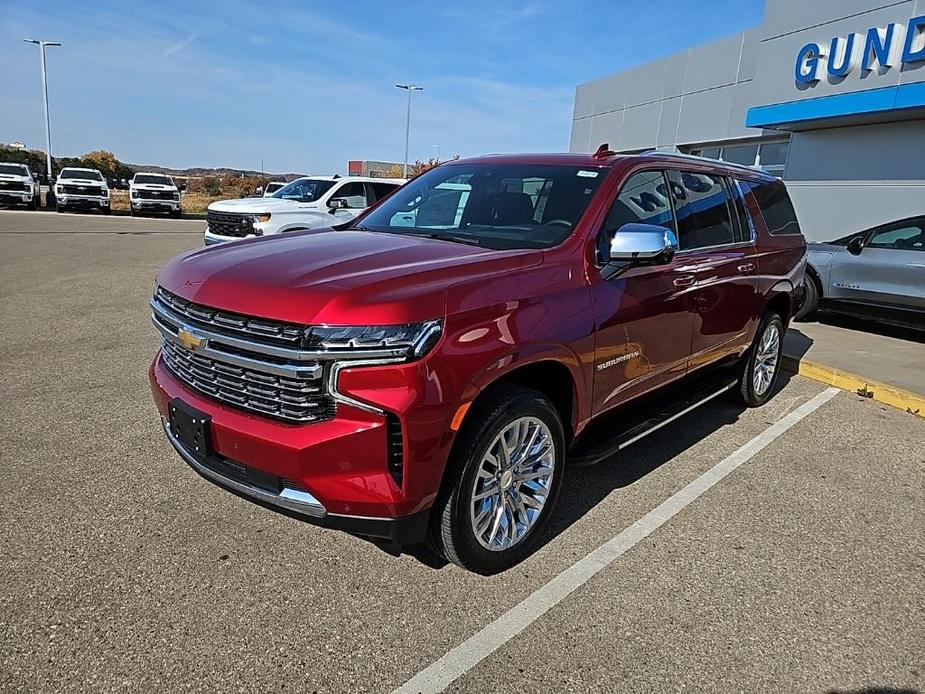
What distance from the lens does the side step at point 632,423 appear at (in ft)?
11.2

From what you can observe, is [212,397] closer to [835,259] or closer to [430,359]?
[430,359]

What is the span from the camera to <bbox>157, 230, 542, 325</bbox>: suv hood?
7.99 ft

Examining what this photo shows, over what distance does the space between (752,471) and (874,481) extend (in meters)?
0.77

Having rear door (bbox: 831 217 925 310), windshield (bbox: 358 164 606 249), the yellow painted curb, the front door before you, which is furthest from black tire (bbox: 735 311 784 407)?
rear door (bbox: 831 217 925 310)

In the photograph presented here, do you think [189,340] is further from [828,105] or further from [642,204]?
[828,105]

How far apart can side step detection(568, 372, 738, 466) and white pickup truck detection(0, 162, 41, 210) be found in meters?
29.3

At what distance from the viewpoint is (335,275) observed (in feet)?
8.79

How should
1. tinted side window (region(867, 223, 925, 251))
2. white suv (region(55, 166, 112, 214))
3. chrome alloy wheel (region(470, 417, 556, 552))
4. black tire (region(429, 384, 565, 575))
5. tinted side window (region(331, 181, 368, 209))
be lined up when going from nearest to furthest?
black tire (region(429, 384, 565, 575)) → chrome alloy wheel (region(470, 417, 556, 552)) → tinted side window (region(867, 223, 925, 251)) → tinted side window (region(331, 181, 368, 209)) → white suv (region(55, 166, 112, 214))

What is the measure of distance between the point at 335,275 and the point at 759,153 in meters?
17.4

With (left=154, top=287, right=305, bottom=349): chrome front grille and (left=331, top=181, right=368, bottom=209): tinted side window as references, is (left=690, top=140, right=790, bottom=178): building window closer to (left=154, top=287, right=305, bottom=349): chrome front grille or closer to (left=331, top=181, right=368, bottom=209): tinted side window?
(left=331, top=181, right=368, bottom=209): tinted side window

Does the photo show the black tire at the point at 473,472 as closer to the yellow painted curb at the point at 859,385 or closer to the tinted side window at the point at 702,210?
the tinted side window at the point at 702,210

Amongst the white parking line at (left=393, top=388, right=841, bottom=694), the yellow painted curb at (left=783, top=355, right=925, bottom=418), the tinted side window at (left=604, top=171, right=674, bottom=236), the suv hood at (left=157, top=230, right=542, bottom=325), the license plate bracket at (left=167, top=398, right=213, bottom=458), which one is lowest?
the white parking line at (left=393, top=388, right=841, bottom=694)

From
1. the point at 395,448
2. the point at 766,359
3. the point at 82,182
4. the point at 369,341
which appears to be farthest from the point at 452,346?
the point at 82,182

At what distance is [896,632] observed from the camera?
109 inches
